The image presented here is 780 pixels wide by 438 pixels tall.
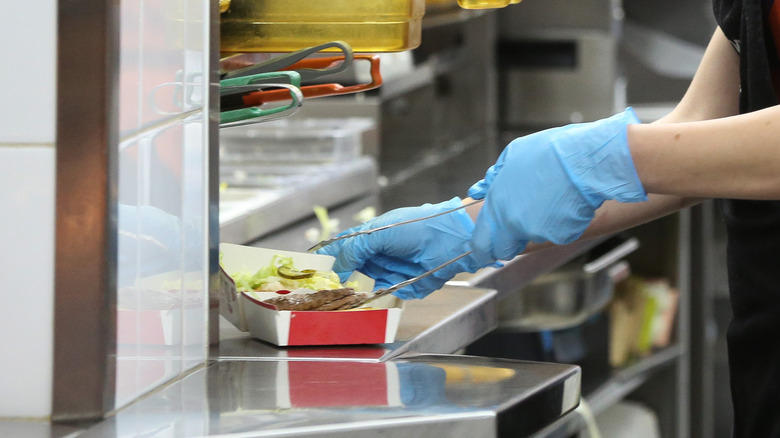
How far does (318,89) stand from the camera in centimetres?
140

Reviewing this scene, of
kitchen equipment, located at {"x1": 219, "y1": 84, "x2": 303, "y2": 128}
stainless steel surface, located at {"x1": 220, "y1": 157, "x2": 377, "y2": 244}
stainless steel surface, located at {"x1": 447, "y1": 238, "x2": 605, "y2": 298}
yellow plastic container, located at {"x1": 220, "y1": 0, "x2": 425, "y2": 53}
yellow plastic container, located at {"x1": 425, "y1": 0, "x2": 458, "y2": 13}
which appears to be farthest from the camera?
yellow plastic container, located at {"x1": 425, "y1": 0, "x2": 458, "y2": 13}

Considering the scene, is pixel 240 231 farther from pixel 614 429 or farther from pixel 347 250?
pixel 614 429

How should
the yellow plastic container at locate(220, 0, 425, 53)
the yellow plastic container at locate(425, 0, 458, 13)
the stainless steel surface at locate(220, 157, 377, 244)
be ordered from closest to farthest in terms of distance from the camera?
the yellow plastic container at locate(220, 0, 425, 53)
the stainless steel surface at locate(220, 157, 377, 244)
the yellow plastic container at locate(425, 0, 458, 13)

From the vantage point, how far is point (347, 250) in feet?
4.62

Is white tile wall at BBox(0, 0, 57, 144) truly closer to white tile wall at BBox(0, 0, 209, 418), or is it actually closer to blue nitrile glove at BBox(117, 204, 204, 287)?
white tile wall at BBox(0, 0, 209, 418)

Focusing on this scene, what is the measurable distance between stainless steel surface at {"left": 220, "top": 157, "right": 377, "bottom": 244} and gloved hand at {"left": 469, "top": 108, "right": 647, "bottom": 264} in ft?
2.38

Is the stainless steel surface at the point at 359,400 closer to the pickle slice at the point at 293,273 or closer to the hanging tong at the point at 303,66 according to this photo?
the pickle slice at the point at 293,273

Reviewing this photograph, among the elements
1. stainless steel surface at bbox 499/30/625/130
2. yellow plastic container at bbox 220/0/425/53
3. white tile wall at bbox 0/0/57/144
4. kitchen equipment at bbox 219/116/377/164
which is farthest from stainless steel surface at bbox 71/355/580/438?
stainless steel surface at bbox 499/30/625/130

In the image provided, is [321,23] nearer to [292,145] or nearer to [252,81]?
[252,81]

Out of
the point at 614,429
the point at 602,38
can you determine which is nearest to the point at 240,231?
the point at 614,429

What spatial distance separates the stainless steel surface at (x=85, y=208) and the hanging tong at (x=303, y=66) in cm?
35

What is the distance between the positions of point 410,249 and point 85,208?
0.56 meters

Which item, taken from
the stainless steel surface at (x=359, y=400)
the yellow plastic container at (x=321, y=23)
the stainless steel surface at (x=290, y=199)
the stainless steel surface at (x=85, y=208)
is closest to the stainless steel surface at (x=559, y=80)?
the stainless steel surface at (x=290, y=199)

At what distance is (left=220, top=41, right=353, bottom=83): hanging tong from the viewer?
1.24 m
